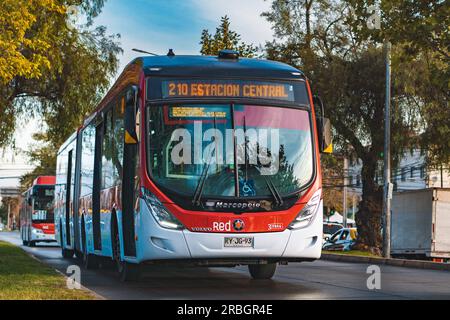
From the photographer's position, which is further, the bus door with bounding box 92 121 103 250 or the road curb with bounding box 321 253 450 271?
the road curb with bounding box 321 253 450 271

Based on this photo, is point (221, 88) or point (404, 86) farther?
point (404, 86)

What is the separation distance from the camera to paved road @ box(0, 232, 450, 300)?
13594mm

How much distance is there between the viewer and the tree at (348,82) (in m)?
38.6

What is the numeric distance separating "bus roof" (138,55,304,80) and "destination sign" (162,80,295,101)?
148 millimetres

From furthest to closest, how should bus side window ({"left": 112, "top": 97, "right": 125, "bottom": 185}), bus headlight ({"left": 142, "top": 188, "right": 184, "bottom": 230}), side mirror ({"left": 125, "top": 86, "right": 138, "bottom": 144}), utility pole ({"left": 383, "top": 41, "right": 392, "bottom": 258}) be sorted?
utility pole ({"left": 383, "top": 41, "right": 392, "bottom": 258})
bus side window ({"left": 112, "top": 97, "right": 125, "bottom": 185})
side mirror ({"left": 125, "top": 86, "right": 138, "bottom": 144})
bus headlight ({"left": 142, "top": 188, "right": 184, "bottom": 230})

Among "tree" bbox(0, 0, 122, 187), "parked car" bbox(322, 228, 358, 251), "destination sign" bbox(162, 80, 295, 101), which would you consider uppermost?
"tree" bbox(0, 0, 122, 187)

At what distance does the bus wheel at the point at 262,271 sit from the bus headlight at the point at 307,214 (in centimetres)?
300

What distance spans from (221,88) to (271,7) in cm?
2784

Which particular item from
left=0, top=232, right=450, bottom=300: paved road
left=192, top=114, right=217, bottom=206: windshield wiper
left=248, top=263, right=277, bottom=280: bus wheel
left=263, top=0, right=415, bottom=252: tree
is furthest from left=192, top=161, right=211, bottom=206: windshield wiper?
left=263, top=0, right=415, bottom=252: tree

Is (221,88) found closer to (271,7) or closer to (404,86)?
(404,86)

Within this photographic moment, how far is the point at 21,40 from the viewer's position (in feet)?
71.9

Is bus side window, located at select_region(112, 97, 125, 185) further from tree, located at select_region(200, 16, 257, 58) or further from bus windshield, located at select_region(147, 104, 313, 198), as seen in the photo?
tree, located at select_region(200, 16, 257, 58)
